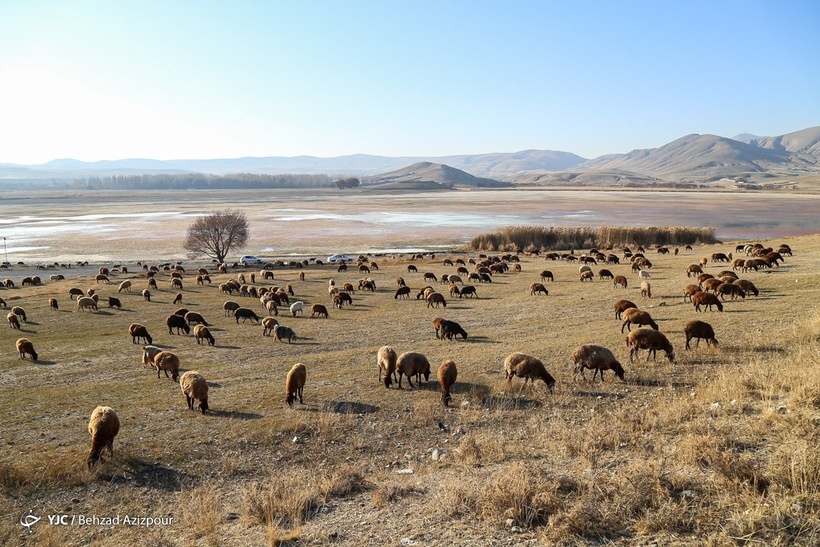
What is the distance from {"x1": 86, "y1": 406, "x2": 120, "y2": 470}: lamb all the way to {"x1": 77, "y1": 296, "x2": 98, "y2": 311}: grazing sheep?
2435 centimetres

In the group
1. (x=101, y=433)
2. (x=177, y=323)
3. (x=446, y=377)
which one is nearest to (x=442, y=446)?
(x=446, y=377)

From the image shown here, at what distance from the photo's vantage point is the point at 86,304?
3209cm

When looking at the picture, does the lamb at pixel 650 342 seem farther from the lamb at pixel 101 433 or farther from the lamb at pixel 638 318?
the lamb at pixel 101 433

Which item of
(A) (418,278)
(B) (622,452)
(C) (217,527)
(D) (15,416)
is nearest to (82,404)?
(D) (15,416)

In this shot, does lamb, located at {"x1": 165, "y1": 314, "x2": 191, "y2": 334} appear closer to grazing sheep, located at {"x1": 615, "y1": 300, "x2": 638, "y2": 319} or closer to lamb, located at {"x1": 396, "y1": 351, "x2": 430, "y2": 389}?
lamb, located at {"x1": 396, "y1": 351, "x2": 430, "y2": 389}

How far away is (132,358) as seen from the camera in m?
20.7

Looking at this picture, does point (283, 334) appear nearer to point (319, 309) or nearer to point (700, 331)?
point (319, 309)

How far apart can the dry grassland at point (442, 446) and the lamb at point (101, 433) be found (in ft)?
0.79

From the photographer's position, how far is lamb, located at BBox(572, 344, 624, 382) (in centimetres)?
1396

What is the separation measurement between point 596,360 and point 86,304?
30.0 m

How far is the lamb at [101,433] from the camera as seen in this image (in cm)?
1084

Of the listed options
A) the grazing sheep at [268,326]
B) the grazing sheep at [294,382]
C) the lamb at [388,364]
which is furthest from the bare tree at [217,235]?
the grazing sheep at [294,382]

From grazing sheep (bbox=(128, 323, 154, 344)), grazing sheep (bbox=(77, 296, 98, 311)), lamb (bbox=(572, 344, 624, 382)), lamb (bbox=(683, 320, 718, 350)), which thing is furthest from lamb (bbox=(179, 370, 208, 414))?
grazing sheep (bbox=(77, 296, 98, 311))

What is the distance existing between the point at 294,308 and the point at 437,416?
18733mm
